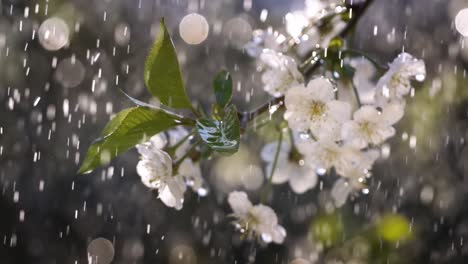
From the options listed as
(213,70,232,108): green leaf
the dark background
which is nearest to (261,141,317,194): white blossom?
(213,70,232,108): green leaf

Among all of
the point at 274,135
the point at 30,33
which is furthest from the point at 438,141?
the point at 30,33

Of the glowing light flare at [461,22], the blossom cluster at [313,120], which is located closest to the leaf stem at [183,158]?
the blossom cluster at [313,120]

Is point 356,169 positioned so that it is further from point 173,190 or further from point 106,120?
point 106,120

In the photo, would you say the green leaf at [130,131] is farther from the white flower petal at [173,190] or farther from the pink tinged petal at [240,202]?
the pink tinged petal at [240,202]

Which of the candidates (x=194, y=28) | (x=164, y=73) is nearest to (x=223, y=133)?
(x=164, y=73)

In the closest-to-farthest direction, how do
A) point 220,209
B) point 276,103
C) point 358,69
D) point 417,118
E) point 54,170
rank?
point 276,103, point 358,69, point 417,118, point 220,209, point 54,170

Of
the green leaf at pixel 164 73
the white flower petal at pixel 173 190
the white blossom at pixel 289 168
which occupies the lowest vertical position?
the white blossom at pixel 289 168

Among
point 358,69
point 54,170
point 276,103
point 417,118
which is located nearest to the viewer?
point 276,103

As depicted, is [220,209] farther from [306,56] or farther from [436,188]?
[306,56]

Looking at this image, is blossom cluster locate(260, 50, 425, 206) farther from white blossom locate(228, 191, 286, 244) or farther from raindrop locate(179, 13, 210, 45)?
raindrop locate(179, 13, 210, 45)
